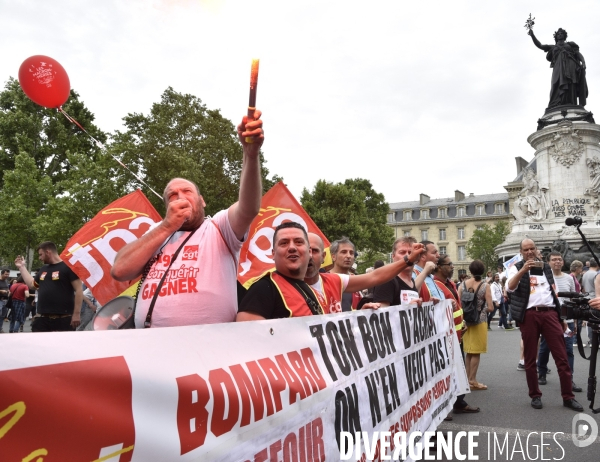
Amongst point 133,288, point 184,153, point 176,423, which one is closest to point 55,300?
point 133,288

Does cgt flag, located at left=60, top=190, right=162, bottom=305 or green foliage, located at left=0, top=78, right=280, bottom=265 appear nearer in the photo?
cgt flag, located at left=60, top=190, right=162, bottom=305

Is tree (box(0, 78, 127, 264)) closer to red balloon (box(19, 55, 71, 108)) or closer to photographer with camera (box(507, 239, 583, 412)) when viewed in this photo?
red balloon (box(19, 55, 71, 108))

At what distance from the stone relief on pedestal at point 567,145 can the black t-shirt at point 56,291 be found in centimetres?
2595

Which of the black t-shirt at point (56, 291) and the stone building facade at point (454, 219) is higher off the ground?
the stone building facade at point (454, 219)

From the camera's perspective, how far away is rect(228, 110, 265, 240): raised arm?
1967mm

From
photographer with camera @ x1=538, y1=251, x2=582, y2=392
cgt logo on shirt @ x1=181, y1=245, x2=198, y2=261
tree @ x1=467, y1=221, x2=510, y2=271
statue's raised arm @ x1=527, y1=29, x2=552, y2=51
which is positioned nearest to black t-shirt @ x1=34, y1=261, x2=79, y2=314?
cgt logo on shirt @ x1=181, y1=245, x2=198, y2=261

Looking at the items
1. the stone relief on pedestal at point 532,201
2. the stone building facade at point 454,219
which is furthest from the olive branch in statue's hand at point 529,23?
the stone building facade at point 454,219

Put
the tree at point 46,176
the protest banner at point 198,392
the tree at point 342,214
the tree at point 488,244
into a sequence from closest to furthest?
the protest banner at point 198,392
the tree at point 46,176
the tree at point 342,214
the tree at point 488,244

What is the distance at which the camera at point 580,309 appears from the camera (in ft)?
14.2

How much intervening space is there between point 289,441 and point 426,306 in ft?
9.55

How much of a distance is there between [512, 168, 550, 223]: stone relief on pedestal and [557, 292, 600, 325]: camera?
79.6 feet

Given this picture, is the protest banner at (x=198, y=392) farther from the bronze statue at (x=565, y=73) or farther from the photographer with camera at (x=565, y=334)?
the bronze statue at (x=565, y=73)

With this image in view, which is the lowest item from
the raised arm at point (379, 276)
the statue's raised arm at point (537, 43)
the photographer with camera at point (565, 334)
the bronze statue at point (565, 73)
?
the photographer with camera at point (565, 334)

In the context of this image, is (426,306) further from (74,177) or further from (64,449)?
(74,177)
